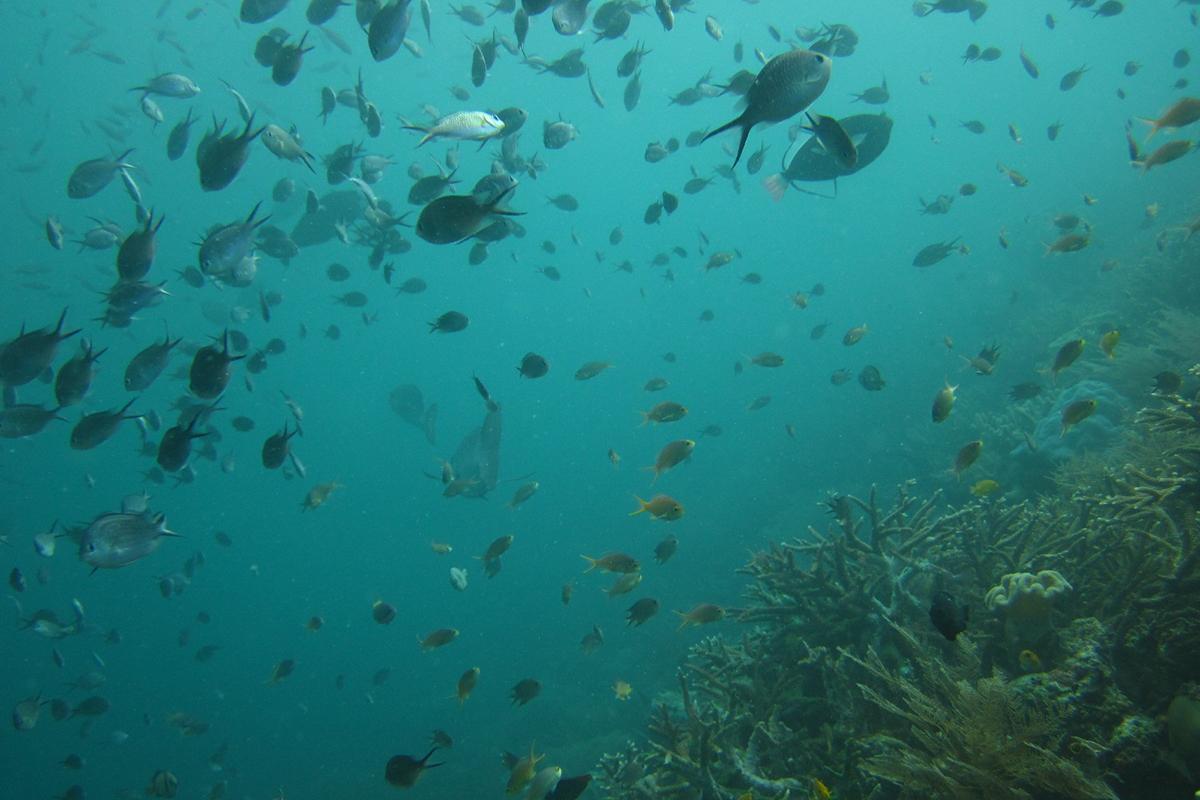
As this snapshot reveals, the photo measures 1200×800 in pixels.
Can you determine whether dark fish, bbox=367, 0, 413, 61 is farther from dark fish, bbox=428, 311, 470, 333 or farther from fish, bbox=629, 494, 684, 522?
fish, bbox=629, 494, 684, 522

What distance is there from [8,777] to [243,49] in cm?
5444

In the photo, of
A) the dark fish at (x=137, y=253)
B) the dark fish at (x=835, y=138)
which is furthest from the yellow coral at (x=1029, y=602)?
the dark fish at (x=137, y=253)

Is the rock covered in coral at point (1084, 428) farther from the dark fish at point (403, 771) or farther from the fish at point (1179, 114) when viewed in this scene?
the dark fish at point (403, 771)

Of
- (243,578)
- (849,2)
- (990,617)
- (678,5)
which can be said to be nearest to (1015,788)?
(990,617)

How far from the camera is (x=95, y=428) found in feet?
18.4

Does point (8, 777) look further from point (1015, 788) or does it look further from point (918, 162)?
point (918, 162)

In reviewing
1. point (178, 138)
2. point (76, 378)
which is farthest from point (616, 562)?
point (178, 138)

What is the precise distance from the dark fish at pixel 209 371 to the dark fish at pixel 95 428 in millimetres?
1497

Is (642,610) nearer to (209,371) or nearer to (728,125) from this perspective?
(209,371)

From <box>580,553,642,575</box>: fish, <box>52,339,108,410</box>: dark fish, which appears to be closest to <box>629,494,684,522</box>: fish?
<box>580,553,642,575</box>: fish

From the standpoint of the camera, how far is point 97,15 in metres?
38.2

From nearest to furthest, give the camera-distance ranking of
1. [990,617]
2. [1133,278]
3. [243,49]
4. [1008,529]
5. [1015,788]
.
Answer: [1015,788], [990,617], [1008,529], [1133,278], [243,49]

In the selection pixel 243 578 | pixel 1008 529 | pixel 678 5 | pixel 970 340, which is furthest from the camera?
pixel 243 578

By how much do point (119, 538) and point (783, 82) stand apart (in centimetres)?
596
